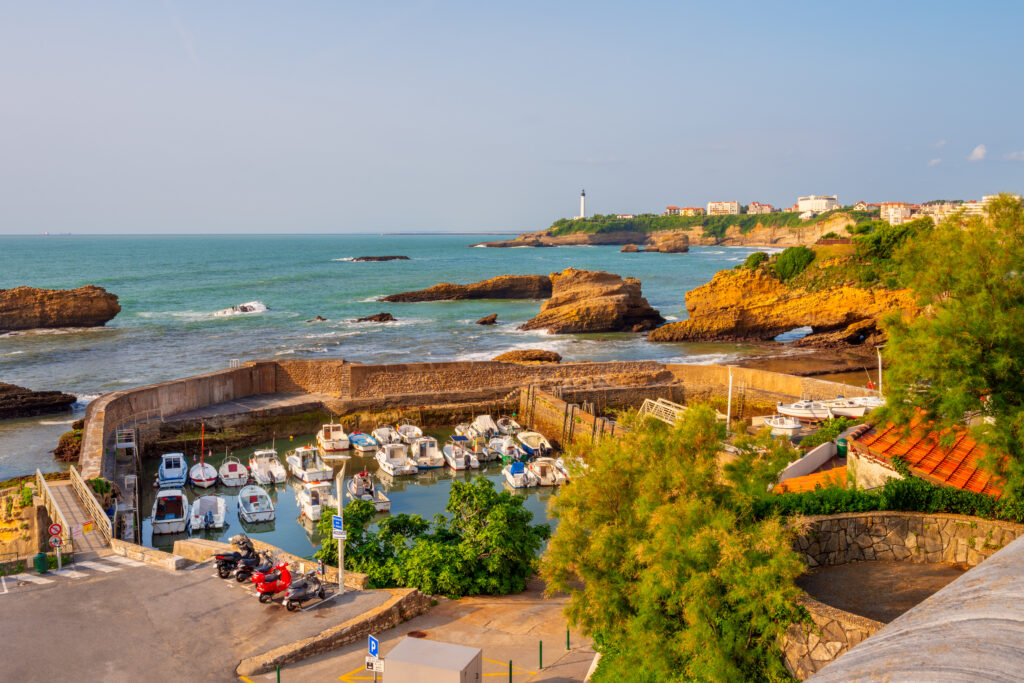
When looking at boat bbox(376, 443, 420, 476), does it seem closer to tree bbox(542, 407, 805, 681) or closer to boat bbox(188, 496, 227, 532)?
boat bbox(188, 496, 227, 532)

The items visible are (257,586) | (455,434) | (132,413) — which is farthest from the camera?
(455,434)

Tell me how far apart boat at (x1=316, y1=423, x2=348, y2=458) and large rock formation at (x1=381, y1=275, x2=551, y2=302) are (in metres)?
67.5

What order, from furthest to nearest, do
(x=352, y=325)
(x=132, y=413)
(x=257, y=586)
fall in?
(x=352, y=325) < (x=132, y=413) < (x=257, y=586)

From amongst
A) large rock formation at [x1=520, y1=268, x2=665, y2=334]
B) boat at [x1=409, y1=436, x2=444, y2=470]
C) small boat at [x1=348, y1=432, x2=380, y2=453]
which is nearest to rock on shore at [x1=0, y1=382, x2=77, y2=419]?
small boat at [x1=348, y1=432, x2=380, y2=453]

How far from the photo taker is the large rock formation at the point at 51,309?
7388cm

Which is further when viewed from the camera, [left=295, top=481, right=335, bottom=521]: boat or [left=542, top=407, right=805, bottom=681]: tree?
[left=295, top=481, right=335, bottom=521]: boat

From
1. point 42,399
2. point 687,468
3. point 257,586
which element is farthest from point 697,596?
point 42,399

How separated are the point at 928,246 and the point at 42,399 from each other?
142ft

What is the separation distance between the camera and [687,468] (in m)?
12.8

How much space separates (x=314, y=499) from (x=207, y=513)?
3751 mm

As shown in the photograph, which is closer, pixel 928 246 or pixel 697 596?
pixel 697 596

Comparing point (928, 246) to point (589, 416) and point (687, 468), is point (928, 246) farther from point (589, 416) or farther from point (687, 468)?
point (589, 416)

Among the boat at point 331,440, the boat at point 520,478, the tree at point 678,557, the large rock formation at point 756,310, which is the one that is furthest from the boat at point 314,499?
the large rock formation at point 756,310

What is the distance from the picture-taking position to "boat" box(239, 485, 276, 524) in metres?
28.9
